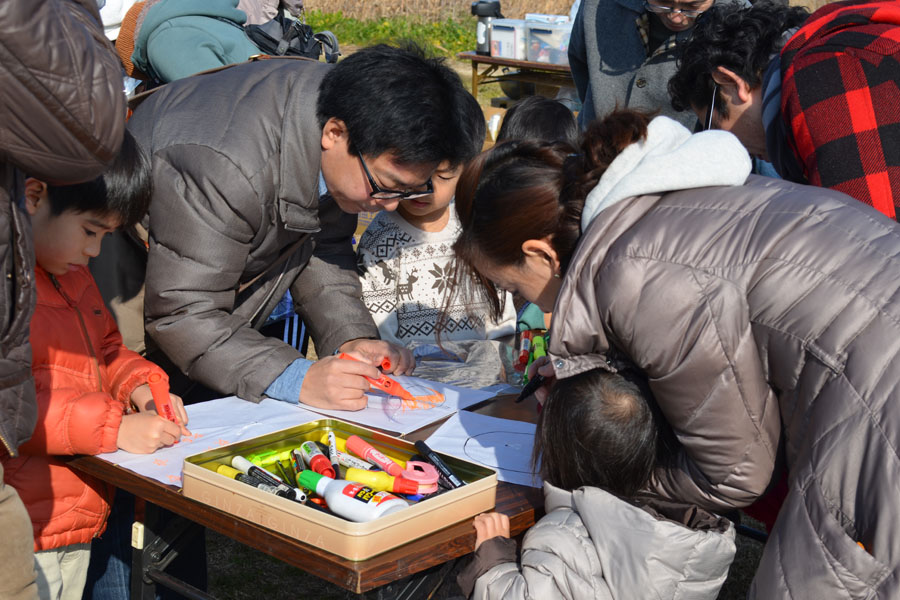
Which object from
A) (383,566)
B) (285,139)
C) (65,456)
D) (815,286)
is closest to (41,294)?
(65,456)

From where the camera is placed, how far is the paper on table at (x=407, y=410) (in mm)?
1883

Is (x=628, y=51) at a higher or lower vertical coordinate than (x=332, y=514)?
higher

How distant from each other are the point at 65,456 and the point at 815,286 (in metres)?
1.30

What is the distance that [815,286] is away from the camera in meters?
1.26

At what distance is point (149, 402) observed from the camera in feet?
6.03

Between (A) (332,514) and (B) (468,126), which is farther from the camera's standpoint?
(B) (468,126)

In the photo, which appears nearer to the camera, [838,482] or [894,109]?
[838,482]

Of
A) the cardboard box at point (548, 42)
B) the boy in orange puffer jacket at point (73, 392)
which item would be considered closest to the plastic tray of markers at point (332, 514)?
the boy in orange puffer jacket at point (73, 392)

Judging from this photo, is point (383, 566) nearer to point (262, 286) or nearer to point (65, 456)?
point (65, 456)

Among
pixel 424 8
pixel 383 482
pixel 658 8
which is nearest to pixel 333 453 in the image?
pixel 383 482

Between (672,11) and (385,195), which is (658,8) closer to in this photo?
(672,11)

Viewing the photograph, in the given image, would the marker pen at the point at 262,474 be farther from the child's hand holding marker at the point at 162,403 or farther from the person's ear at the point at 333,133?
the person's ear at the point at 333,133

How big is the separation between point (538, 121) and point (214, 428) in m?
1.40

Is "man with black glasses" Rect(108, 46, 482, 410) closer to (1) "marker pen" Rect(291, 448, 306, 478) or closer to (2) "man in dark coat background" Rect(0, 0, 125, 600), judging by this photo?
(1) "marker pen" Rect(291, 448, 306, 478)
